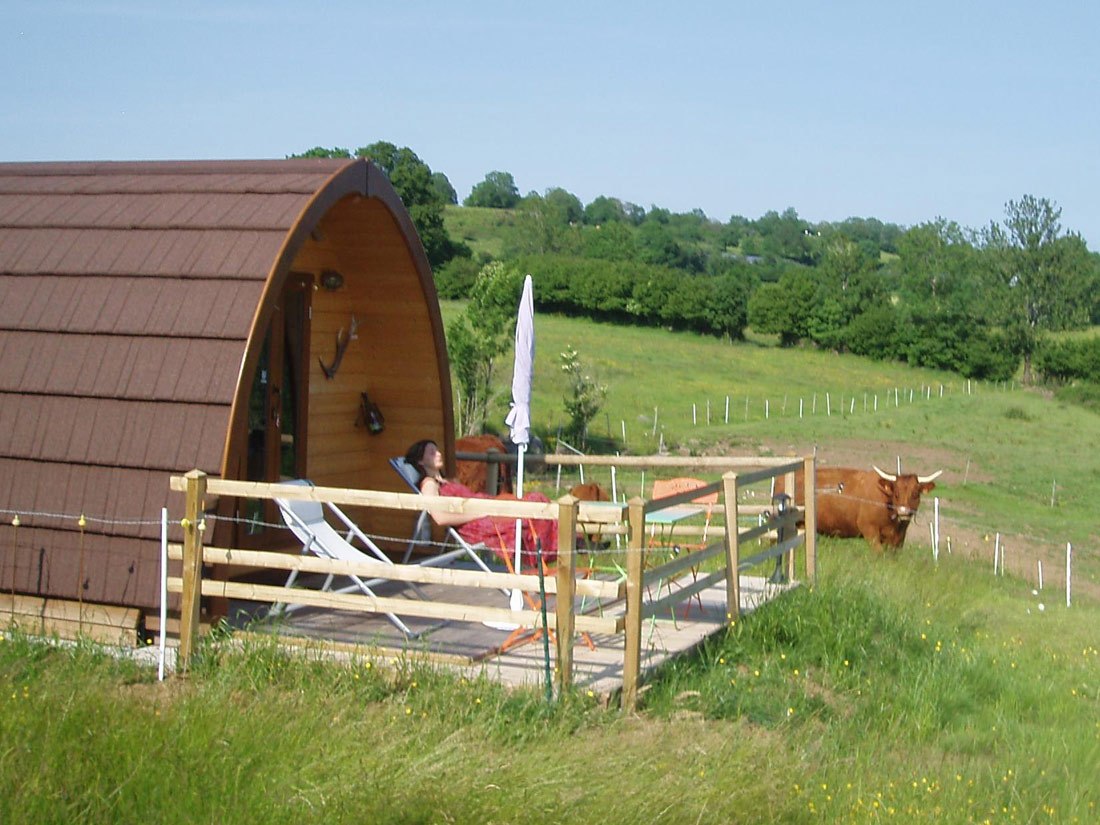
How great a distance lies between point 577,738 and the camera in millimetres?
5473

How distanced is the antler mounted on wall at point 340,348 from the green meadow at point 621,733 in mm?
3169

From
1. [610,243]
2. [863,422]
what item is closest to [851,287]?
[610,243]

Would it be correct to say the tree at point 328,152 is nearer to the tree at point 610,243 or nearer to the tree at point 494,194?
the tree at point 610,243

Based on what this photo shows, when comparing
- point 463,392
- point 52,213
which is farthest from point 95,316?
point 463,392

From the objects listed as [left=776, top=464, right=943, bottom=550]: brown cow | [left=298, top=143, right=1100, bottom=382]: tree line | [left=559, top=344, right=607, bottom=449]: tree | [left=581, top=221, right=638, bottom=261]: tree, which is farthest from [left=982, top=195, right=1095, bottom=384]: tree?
[left=776, top=464, right=943, bottom=550]: brown cow

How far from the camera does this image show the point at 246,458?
8.02 meters

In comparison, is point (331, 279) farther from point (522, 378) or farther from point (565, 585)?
point (565, 585)

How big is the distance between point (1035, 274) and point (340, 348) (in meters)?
70.0

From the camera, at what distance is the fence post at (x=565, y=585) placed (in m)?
5.92

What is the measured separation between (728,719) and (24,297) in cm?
510

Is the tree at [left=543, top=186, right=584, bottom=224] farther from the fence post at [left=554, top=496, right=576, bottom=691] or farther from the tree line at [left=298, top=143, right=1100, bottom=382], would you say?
the fence post at [left=554, top=496, right=576, bottom=691]

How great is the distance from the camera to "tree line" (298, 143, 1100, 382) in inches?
2413

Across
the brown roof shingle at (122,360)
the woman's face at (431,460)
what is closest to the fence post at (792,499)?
the woman's face at (431,460)

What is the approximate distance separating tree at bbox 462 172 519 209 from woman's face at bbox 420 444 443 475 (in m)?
114
